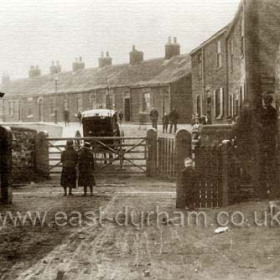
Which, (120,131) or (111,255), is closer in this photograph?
(111,255)

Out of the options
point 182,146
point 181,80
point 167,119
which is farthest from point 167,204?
point 181,80

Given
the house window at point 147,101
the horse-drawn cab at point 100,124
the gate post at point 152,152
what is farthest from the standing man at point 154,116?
the gate post at point 152,152

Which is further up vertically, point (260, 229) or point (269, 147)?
point (269, 147)

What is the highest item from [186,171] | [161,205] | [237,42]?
[237,42]

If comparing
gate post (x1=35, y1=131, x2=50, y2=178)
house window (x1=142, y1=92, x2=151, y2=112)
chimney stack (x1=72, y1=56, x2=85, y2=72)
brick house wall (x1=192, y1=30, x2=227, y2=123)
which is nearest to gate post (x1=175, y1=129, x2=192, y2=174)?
gate post (x1=35, y1=131, x2=50, y2=178)

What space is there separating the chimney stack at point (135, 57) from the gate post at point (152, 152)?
47.3 feet

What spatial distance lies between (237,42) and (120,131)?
664 centimetres

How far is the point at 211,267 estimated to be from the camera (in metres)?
6.45

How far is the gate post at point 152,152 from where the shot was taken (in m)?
18.8

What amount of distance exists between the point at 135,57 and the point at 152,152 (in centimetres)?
1596

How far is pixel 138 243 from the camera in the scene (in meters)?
7.81

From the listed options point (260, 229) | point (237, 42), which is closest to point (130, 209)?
point (260, 229)

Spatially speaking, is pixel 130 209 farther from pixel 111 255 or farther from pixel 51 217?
pixel 111 255

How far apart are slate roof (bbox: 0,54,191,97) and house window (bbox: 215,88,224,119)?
7.39 ft
